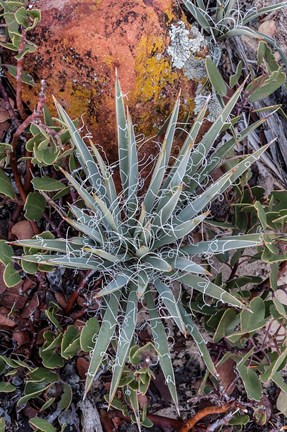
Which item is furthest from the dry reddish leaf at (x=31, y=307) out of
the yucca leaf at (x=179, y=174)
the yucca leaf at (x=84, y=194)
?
the yucca leaf at (x=179, y=174)

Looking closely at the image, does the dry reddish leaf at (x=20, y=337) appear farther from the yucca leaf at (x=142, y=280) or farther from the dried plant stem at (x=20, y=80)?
the dried plant stem at (x=20, y=80)

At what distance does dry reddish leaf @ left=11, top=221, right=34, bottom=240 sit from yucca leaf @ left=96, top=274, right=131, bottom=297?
17.1 inches

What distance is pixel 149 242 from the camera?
179 cm

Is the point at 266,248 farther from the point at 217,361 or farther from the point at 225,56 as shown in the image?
the point at 225,56

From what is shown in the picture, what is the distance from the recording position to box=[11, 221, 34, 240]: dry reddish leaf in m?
2.00

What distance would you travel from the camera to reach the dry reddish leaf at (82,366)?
Answer: 6.44 feet

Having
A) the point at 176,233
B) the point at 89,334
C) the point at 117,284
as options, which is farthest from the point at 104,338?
the point at 176,233

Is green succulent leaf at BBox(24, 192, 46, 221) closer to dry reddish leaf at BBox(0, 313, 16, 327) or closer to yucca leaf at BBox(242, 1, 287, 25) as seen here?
dry reddish leaf at BBox(0, 313, 16, 327)

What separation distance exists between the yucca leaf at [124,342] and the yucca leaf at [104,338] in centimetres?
4

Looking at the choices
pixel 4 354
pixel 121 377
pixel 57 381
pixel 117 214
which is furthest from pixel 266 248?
pixel 4 354

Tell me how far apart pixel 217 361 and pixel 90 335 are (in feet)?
1.85

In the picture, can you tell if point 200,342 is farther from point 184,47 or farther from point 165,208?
point 184,47

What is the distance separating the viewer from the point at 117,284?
1.71m

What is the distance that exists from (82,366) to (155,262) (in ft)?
1.66
